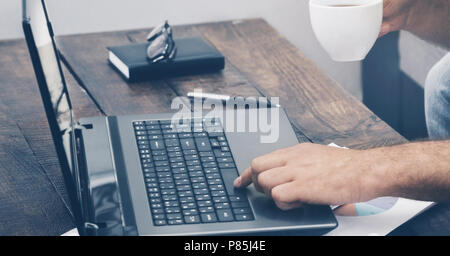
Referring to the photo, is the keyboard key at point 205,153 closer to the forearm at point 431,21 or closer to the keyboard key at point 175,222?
the keyboard key at point 175,222

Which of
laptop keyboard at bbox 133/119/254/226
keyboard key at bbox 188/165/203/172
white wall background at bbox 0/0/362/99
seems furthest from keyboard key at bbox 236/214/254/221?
white wall background at bbox 0/0/362/99

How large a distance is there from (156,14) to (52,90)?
4.53 ft

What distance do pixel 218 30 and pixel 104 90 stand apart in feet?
1.44

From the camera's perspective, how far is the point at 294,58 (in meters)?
1.40

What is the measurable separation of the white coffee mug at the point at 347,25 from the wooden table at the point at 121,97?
0.15 m

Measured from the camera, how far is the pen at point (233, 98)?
1.16 metres

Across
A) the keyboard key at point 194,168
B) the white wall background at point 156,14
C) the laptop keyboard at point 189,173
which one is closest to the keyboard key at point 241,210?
the laptop keyboard at point 189,173

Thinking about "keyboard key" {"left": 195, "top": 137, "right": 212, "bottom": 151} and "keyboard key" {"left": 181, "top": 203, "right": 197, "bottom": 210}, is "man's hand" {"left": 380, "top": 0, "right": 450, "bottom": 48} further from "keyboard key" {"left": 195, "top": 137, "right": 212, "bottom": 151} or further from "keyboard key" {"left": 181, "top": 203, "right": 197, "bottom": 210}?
"keyboard key" {"left": 181, "top": 203, "right": 197, "bottom": 210}

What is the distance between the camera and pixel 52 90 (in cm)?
80

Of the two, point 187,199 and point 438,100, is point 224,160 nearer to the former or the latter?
point 187,199

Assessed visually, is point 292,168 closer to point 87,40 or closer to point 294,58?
point 294,58

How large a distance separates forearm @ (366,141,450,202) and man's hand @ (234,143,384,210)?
1cm

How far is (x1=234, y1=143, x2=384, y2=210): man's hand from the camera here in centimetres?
78
